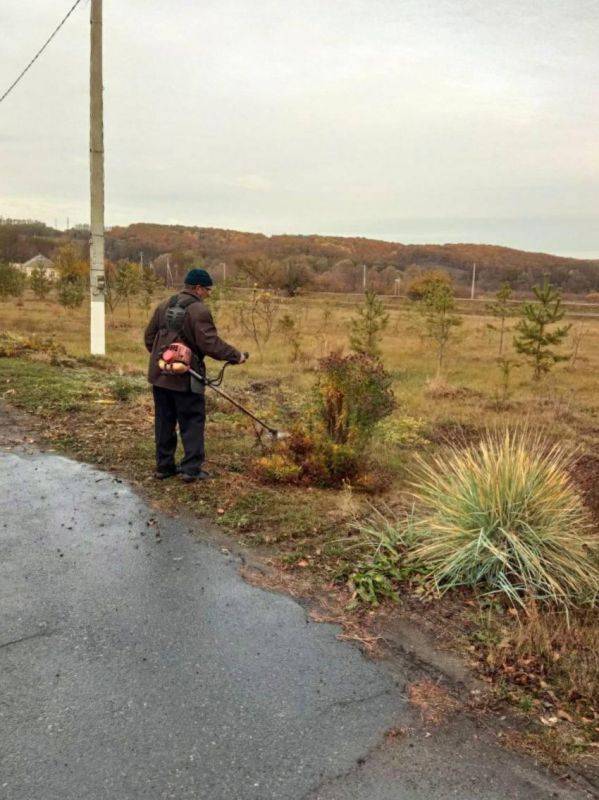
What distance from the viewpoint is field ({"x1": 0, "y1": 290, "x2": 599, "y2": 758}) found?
146 inches

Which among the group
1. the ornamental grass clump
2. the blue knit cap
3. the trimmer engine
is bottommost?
the ornamental grass clump

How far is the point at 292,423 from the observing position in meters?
7.45

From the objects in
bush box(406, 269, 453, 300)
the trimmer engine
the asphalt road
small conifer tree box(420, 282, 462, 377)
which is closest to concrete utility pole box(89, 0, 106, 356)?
the trimmer engine

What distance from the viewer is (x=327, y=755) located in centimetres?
→ 248

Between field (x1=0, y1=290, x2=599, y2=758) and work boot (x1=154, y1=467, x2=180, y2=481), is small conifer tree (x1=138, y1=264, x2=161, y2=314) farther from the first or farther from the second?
work boot (x1=154, y1=467, x2=180, y2=481)

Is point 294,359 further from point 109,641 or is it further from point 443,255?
point 443,255

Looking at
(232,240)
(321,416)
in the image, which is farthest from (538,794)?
(232,240)

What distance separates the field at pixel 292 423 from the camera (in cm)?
371

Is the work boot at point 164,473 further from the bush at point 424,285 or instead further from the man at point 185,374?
the bush at point 424,285

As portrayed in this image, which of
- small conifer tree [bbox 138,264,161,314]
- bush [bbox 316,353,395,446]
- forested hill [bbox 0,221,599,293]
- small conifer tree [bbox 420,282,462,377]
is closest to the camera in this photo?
bush [bbox 316,353,395,446]

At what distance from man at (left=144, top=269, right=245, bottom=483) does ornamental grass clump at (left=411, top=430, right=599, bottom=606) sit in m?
2.24

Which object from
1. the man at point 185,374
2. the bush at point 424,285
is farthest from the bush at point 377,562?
the bush at point 424,285

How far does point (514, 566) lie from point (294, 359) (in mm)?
14354

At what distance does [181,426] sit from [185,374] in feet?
1.70
